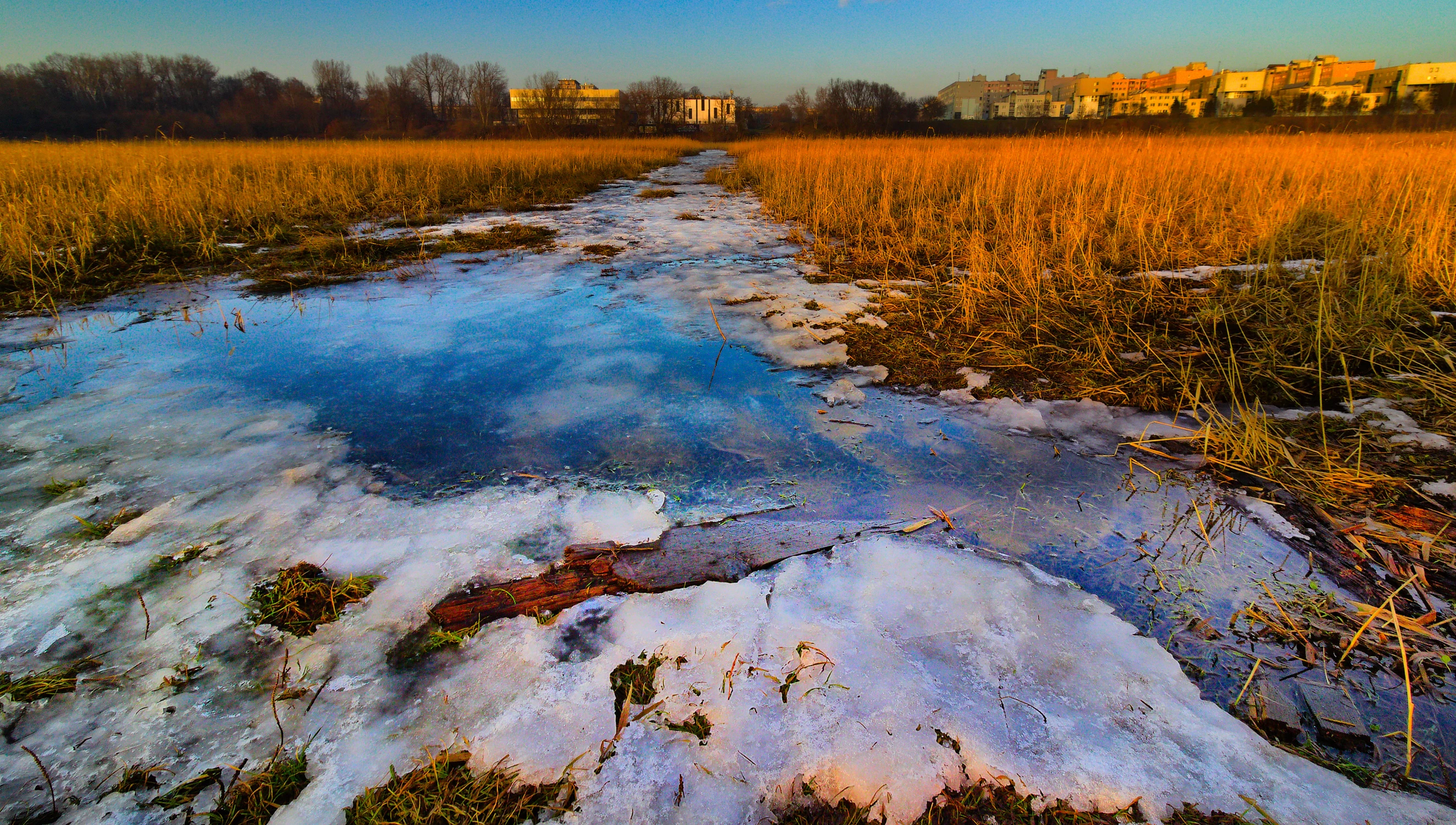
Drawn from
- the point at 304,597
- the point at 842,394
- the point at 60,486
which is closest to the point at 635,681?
the point at 304,597

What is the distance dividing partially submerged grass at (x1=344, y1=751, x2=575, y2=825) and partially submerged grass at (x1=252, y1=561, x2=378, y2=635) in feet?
1.80

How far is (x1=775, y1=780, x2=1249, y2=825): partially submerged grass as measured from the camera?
984 mm

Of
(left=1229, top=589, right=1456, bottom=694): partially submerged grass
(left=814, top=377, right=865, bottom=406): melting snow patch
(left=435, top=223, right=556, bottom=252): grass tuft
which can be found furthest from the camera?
(left=435, top=223, right=556, bottom=252): grass tuft

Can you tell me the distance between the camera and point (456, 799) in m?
1.01

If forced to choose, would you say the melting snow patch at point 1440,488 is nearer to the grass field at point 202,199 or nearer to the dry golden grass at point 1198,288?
the dry golden grass at point 1198,288

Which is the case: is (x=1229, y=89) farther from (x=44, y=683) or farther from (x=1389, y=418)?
(x=44, y=683)

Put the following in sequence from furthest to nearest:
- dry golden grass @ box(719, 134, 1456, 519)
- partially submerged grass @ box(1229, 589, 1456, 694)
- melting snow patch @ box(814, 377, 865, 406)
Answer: melting snow patch @ box(814, 377, 865, 406), dry golden grass @ box(719, 134, 1456, 519), partially submerged grass @ box(1229, 589, 1456, 694)

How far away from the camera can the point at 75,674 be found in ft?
4.02

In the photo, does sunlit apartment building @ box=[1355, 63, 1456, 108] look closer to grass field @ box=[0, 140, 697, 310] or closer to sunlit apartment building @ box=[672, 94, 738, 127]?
grass field @ box=[0, 140, 697, 310]

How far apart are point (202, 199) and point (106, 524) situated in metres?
7.63

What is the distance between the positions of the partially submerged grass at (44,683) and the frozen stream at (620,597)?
0.12 feet

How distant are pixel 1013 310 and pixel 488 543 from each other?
3.47m

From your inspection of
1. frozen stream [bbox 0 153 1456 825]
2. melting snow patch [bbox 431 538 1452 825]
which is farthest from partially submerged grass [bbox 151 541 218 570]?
melting snow patch [bbox 431 538 1452 825]

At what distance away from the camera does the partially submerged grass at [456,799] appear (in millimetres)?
979
